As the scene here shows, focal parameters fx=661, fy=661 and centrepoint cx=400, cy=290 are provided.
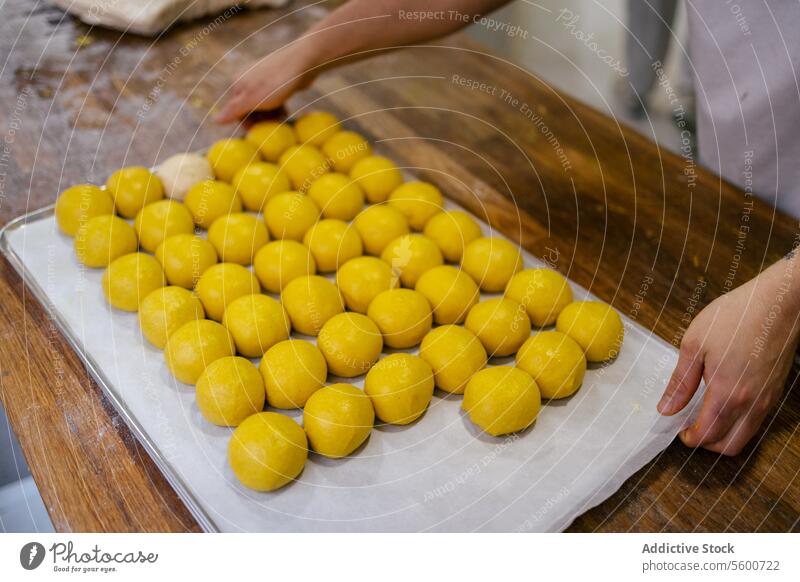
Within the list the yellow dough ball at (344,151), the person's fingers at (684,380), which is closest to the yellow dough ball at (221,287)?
the yellow dough ball at (344,151)

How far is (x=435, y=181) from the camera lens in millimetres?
1232

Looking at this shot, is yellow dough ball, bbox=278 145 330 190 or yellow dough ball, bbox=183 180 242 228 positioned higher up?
yellow dough ball, bbox=278 145 330 190

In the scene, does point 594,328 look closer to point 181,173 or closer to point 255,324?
point 255,324

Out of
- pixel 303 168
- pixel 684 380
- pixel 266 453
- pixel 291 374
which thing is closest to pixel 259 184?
pixel 303 168

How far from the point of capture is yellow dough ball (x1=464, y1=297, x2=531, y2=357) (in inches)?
36.1

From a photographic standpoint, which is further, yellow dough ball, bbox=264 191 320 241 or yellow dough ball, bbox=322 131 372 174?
yellow dough ball, bbox=322 131 372 174

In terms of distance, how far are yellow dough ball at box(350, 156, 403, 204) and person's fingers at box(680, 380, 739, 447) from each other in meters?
0.62

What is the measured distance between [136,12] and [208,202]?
61 cm

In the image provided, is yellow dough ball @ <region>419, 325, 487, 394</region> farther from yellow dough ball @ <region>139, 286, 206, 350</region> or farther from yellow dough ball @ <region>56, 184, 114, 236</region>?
yellow dough ball @ <region>56, 184, 114, 236</region>

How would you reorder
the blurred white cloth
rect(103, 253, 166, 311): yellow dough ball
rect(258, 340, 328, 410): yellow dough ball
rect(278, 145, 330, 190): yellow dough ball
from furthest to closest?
the blurred white cloth → rect(278, 145, 330, 190): yellow dough ball → rect(103, 253, 166, 311): yellow dough ball → rect(258, 340, 328, 410): yellow dough ball

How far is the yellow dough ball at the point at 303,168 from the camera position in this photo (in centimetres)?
116

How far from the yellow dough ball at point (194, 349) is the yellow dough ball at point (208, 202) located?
260 mm

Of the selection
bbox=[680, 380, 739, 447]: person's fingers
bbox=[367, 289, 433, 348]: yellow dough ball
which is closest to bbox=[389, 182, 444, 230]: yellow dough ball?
bbox=[367, 289, 433, 348]: yellow dough ball

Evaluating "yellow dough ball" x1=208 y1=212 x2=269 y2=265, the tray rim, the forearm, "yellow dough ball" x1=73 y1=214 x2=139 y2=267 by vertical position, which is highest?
the forearm
